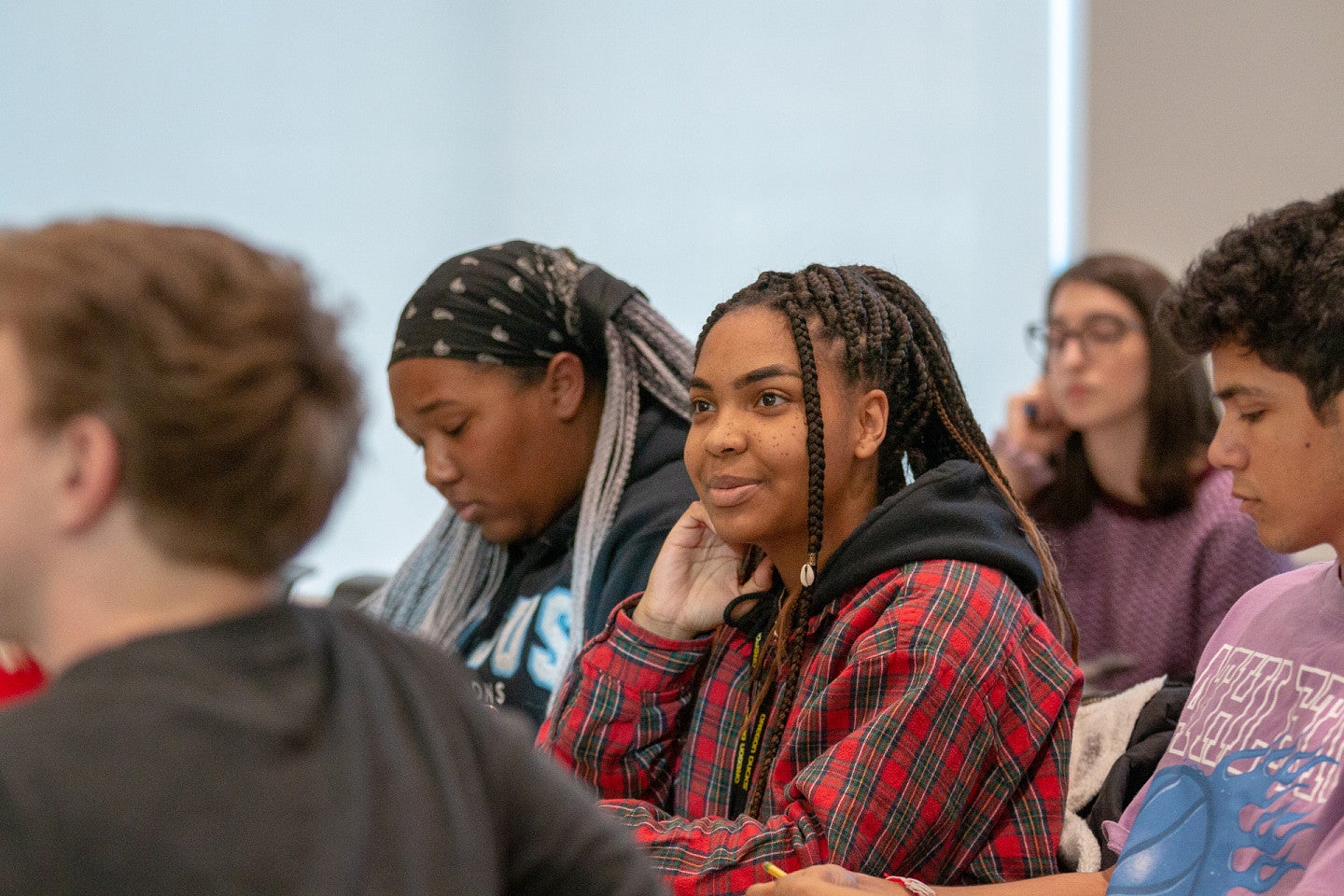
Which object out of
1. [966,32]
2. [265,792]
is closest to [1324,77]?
[966,32]

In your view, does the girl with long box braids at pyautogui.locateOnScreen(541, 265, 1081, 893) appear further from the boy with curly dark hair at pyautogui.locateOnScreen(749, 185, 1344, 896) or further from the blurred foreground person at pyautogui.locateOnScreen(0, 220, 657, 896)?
the blurred foreground person at pyautogui.locateOnScreen(0, 220, 657, 896)

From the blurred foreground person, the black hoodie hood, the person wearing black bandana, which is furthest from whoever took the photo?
the person wearing black bandana

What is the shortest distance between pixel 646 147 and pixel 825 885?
277 centimetres

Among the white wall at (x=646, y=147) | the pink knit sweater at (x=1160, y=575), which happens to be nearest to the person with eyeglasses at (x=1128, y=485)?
the pink knit sweater at (x=1160, y=575)

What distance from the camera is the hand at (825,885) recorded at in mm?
1271

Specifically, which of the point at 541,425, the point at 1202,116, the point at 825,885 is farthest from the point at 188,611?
the point at 1202,116

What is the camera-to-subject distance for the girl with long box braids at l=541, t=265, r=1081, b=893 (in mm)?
1411

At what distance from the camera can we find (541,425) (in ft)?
7.07

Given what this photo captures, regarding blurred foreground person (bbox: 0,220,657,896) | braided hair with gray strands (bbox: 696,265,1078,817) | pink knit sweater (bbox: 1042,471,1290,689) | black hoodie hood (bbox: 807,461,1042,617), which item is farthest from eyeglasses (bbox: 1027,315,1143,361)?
blurred foreground person (bbox: 0,220,657,896)

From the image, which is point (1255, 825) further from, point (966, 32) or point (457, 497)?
point (966, 32)

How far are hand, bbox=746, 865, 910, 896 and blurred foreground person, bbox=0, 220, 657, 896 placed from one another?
1.71 feet

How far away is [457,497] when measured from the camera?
84.9 inches

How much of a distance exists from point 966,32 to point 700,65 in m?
0.73

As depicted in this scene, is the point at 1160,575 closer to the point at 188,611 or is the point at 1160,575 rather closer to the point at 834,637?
the point at 834,637
